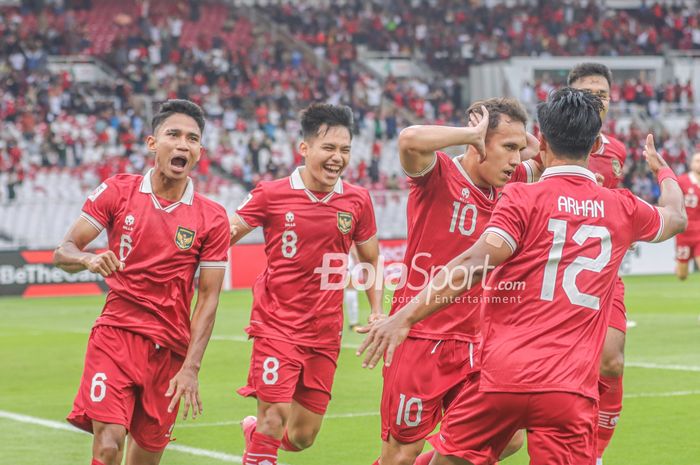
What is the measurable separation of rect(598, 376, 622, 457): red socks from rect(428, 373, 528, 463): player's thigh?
3089mm

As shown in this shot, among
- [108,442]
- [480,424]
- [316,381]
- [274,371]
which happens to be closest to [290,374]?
[274,371]

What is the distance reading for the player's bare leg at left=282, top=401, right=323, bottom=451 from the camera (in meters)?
8.66

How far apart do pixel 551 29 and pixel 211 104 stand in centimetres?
1784

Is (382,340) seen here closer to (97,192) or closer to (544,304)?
(544,304)

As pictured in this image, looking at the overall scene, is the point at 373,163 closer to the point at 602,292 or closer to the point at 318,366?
the point at 318,366

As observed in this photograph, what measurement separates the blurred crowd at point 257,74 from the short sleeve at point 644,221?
1024 inches

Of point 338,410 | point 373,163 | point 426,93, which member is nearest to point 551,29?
point 426,93

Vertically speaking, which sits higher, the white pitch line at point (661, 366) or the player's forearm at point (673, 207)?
the player's forearm at point (673, 207)

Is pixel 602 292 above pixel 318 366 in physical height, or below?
above

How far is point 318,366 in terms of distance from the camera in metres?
8.63

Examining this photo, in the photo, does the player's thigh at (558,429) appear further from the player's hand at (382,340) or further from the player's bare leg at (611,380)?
the player's bare leg at (611,380)

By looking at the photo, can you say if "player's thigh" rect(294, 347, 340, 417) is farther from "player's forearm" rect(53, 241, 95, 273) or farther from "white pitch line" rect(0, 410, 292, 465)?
"player's forearm" rect(53, 241, 95, 273)

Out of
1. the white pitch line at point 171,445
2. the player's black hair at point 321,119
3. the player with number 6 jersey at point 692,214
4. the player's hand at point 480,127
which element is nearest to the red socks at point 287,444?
the white pitch line at point 171,445

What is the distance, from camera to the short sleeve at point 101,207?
740 centimetres
